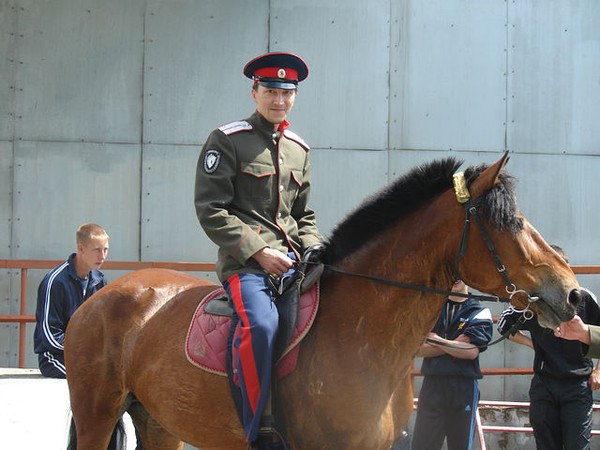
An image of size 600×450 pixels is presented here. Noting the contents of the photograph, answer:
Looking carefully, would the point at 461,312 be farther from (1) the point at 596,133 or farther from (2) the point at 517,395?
(1) the point at 596,133

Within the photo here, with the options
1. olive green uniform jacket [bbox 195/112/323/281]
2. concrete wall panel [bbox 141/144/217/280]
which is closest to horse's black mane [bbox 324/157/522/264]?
olive green uniform jacket [bbox 195/112/323/281]

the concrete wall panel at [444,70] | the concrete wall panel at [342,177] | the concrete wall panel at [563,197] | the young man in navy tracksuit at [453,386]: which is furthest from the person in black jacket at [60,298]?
the concrete wall panel at [563,197]

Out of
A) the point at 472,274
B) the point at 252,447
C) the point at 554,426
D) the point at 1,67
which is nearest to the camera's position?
the point at 472,274

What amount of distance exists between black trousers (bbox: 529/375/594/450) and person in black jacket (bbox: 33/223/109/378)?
3.22 m

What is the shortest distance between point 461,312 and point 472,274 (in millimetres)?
2416

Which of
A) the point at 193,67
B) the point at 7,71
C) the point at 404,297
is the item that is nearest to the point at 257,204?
the point at 404,297

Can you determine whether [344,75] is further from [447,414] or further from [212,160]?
[212,160]

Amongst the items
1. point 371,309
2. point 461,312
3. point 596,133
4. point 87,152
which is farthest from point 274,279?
point 596,133

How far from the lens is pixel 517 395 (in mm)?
8266

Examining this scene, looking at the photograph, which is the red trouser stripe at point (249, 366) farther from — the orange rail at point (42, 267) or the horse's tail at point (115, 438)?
the orange rail at point (42, 267)

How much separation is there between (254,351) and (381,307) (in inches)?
22.8

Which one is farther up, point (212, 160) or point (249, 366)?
point (212, 160)

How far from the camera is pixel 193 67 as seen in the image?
8.07 meters

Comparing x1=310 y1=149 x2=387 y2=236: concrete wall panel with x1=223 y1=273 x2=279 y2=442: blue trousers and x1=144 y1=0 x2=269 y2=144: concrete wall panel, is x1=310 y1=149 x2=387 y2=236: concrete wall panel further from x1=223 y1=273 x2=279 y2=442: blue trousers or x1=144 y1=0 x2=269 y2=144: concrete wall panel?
x1=223 y1=273 x2=279 y2=442: blue trousers
